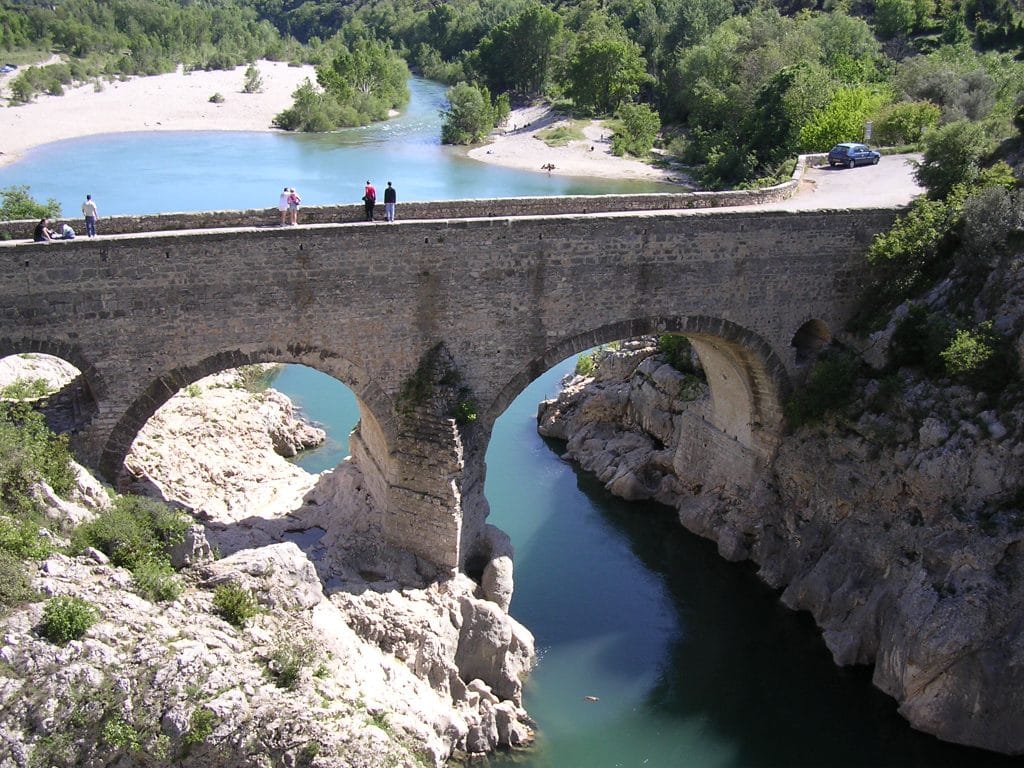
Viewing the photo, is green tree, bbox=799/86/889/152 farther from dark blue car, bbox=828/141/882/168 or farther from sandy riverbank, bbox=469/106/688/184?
sandy riverbank, bbox=469/106/688/184

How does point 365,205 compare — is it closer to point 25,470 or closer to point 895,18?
point 25,470

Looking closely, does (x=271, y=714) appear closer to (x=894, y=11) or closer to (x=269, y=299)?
(x=269, y=299)

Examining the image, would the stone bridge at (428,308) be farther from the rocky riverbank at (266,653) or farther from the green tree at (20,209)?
the green tree at (20,209)

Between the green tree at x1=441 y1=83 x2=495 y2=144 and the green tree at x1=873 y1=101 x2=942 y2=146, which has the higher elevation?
the green tree at x1=873 y1=101 x2=942 y2=146

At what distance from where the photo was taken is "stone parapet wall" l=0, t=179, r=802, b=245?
52.1 ft

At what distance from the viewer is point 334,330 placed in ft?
51.8

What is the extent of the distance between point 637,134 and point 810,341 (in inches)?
1603

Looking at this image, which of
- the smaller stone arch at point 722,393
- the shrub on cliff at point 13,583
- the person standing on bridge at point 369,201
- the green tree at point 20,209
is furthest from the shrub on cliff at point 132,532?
the green tree at point 20,209

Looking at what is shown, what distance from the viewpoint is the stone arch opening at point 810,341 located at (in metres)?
19.5

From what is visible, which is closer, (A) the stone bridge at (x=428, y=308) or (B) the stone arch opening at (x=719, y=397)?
(A) the stone bridge at (x=428, y=308)

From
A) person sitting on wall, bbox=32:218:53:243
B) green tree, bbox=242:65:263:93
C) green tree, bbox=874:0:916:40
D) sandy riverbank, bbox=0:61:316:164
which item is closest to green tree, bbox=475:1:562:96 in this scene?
sandy riverbank, bbox=0:61:316:164

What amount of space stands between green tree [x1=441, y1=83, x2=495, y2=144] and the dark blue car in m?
39.5

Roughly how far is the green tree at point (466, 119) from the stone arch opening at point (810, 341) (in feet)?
147

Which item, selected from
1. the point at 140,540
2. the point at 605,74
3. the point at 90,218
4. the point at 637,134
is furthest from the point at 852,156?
the point at 605,74
